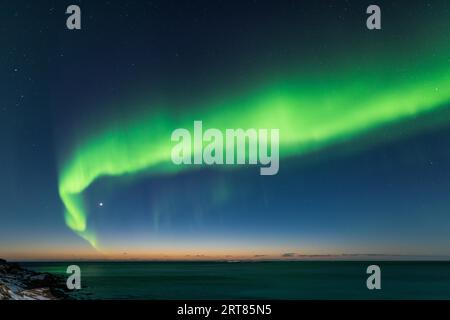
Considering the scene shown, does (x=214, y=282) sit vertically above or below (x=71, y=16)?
below

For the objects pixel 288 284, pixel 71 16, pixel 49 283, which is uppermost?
pixel 71 16

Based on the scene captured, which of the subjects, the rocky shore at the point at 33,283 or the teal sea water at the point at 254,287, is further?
the teal sea water at the point at 254,287

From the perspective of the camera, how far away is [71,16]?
9438 mm

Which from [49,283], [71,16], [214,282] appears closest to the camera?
[71,16]

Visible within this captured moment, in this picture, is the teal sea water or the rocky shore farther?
the teal sea water

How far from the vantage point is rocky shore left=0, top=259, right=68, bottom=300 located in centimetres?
1255

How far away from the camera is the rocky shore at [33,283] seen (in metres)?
12.6

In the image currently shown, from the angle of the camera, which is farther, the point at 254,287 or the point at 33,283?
the point at 254,287

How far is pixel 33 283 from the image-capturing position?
15586mm
